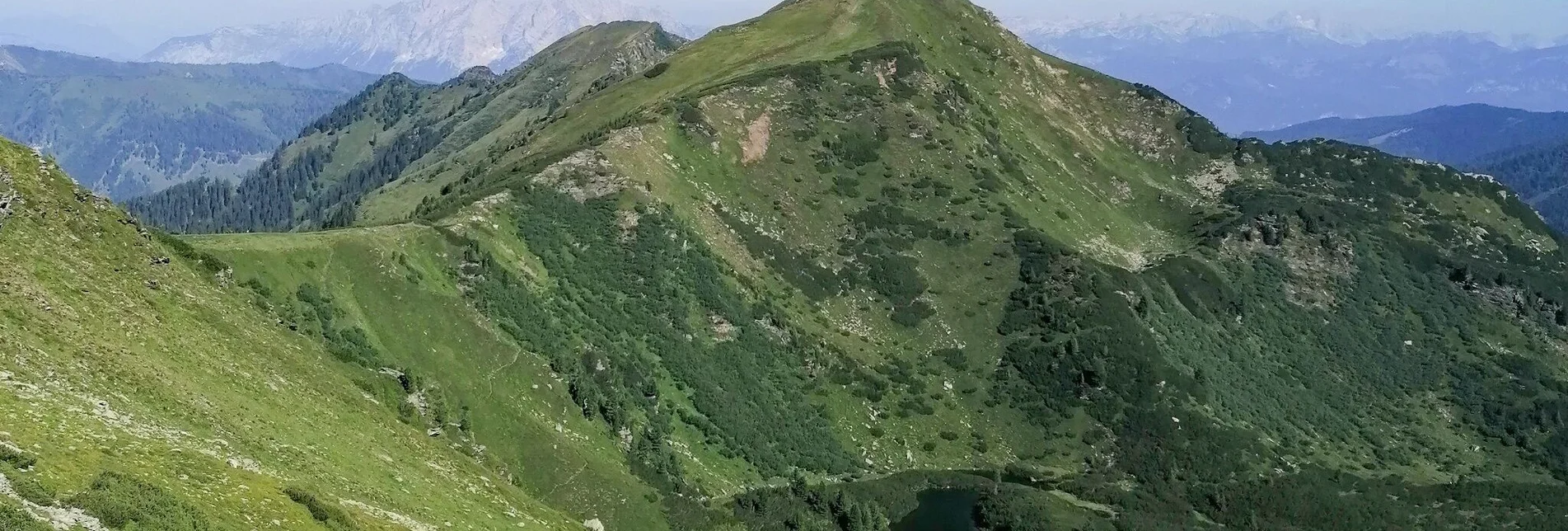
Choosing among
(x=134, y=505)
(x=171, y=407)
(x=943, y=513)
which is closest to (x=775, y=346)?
(x=943, y=513)

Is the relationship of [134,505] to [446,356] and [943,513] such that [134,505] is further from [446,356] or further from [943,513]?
[943,513]

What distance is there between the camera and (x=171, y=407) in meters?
49.6

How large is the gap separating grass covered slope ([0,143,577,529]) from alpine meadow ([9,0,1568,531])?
28 centimetres

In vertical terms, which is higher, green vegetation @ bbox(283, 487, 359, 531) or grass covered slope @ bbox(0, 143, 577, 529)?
grass covered slope @ bbox(0, 143, 577, 529)

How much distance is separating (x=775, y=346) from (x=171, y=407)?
83.3 m

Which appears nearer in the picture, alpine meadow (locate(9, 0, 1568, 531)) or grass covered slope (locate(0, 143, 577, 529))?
grass covered slope (locate(0, 143, 577, 529))

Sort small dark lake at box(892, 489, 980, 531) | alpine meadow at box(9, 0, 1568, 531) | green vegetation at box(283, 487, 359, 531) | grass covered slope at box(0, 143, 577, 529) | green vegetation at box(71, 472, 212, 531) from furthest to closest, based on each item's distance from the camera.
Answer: small dark lake at box(892, 489, 980, 531) → alpine meadow at box(9, 0, 1568, 531) → green vegetation at box(283, 487, 359, 531) → grass covered slope at box(0, 143, 577, 529) → green vegetation at box(71, 472, 212, 531)

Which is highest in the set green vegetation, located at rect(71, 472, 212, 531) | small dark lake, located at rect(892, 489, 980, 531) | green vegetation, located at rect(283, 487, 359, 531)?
green vegetation, located at rect(71, 472, 212, 531)

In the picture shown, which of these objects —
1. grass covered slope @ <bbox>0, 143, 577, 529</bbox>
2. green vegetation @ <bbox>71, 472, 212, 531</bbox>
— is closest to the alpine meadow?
green vegetation @ <bbox>71, 472, 212, 531</bbox>

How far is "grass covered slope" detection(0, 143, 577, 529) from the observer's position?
37.4 metres

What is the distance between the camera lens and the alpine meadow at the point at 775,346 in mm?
53906

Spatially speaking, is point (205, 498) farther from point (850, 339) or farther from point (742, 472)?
point (850, 339)

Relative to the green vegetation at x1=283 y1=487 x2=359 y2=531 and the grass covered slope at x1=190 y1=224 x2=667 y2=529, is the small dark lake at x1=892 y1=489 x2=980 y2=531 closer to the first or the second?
the grass covered slope at x1=190 y1=224 x2=667 y2=529

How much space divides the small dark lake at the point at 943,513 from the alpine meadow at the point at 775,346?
1.37 feet
